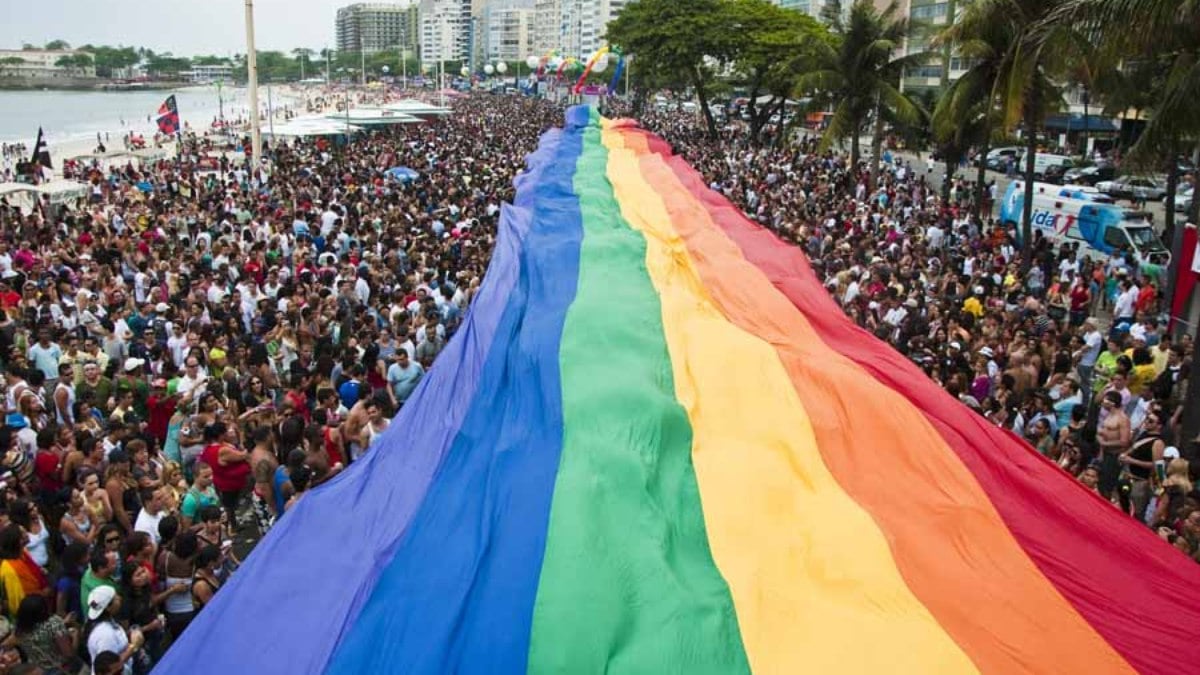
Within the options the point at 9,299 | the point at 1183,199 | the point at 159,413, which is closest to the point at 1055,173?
the point at 1183,199

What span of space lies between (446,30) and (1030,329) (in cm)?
15894

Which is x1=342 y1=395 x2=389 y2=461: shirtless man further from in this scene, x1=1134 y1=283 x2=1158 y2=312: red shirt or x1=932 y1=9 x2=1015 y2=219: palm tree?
x1=1134 y1=283 x2=1158 y2=312: red shirt

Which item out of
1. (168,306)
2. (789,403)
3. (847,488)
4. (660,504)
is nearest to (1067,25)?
(789,403)

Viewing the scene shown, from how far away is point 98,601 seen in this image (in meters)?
4.75

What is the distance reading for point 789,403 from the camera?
6812mm

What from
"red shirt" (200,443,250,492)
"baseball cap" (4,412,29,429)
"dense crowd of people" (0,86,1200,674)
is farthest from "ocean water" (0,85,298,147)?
"red shirt" (200,443,250,492)

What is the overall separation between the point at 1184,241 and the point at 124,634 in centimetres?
1334

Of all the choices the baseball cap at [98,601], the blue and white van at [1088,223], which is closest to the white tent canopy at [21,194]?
the baseball cap at [98,601]

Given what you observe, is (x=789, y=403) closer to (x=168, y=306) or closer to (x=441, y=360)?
(x=441, y=360)

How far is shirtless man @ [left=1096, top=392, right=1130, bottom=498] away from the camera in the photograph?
24.8ft

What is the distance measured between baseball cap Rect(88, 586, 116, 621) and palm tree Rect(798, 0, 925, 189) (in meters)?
19.2

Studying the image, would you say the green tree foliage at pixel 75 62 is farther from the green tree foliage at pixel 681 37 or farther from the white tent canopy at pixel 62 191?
the white tent canopy at pixel 62 191

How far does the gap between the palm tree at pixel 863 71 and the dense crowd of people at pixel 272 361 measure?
417 cm

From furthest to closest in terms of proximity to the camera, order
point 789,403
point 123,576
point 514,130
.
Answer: point 514,130, point 789,403, point 123,576
